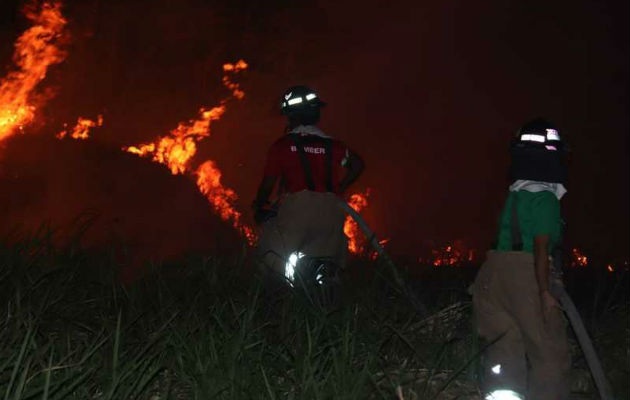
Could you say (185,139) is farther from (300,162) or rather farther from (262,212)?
(300,162)

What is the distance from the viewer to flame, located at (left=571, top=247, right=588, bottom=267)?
32.8ft

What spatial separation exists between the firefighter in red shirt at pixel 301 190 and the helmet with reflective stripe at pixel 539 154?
1467mm

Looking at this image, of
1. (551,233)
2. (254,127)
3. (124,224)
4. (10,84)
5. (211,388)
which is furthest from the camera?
(254,127)

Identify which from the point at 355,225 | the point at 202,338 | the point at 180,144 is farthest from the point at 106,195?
the point at 202,338

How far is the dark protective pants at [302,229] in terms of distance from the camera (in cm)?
545

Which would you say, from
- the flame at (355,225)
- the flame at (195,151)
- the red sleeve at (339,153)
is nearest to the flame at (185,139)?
the flame at (195,151)

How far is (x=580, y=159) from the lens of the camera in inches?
964

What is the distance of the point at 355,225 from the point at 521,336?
38.5ft

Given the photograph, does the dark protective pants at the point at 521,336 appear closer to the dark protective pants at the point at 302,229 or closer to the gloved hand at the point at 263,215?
the dark protective pants at the point at 302,229

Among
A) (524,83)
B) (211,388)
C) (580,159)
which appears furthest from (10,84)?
(580,159)

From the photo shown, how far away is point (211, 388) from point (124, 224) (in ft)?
33.0

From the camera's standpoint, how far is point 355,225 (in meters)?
16.0

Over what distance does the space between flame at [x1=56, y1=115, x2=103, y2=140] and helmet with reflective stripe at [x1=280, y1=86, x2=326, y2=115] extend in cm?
925

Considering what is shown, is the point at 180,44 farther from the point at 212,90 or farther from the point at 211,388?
the point at 211,388
